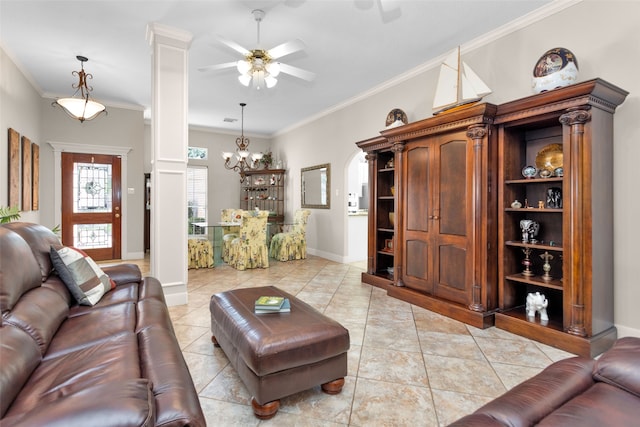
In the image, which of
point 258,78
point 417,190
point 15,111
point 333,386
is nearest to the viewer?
point 333,386

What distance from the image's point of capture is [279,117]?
24.0 feet

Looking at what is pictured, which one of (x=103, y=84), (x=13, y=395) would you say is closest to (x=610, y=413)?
(x=13, y=395)

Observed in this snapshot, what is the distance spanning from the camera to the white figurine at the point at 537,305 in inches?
115

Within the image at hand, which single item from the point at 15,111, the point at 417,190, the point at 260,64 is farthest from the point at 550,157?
the point at 15,111

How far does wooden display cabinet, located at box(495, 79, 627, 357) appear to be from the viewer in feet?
8.32

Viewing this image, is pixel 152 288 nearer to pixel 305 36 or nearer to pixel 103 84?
pixel 305 36

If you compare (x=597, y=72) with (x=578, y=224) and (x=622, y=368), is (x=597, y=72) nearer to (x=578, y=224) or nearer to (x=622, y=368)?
(x=578, y=224)

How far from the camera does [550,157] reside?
304cm

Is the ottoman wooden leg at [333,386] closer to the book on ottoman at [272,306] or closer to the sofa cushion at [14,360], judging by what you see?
the book on ottoman at [272,306]

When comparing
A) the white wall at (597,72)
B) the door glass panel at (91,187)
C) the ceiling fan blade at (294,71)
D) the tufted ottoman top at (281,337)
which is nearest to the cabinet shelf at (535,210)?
the white wall at (597,72)

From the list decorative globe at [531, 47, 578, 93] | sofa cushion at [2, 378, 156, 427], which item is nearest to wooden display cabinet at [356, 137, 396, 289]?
decorative globe at [531, 47, 578, 93]

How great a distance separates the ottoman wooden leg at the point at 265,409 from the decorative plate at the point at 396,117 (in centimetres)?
384

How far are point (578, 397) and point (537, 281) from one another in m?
2.04

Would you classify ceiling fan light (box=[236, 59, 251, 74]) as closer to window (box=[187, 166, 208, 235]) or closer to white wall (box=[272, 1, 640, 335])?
white wall (box=[272, 1, 640, 335])
